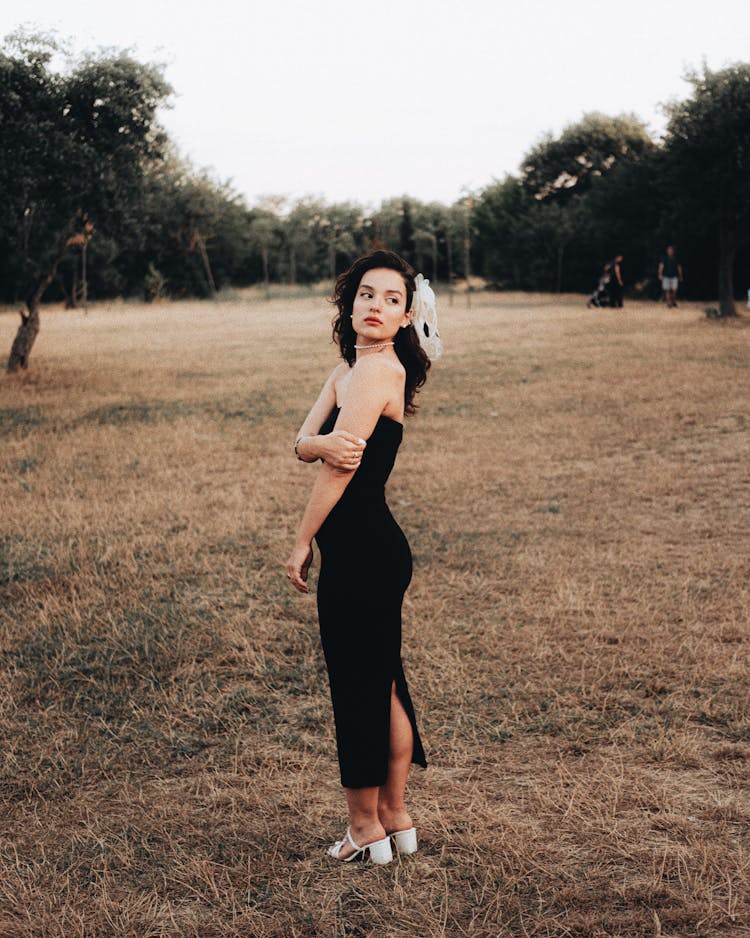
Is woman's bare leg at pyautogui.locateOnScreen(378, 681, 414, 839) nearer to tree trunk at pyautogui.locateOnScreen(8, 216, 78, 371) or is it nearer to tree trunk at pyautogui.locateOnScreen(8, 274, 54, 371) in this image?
tree trunk at pyautogui.locateOnScreen(8, 216, 78, 371)

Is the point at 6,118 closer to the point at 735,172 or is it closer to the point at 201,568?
the point at 201,568

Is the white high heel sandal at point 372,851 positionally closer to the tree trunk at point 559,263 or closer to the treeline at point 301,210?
the treeline at point 301,210

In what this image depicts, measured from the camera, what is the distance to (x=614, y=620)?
5.64 m

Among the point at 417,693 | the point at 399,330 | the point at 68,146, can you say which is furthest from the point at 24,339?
the point at 399,330

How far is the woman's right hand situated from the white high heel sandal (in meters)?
1.37

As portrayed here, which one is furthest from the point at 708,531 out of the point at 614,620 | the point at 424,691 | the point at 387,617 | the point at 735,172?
the point at 735,172

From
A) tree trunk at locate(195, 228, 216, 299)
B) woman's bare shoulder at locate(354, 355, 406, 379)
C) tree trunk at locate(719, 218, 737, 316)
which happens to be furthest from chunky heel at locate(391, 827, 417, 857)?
tree trunk at locate(195, 228, 216, 299)

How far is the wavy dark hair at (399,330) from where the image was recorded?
317cm

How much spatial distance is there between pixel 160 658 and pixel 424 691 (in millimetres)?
1557

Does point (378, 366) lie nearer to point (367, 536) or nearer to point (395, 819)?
point (367, 536)

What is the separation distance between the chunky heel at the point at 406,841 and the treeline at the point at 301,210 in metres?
14.5

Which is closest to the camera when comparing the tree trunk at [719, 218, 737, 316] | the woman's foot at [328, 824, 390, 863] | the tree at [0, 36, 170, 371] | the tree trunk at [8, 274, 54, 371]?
the woman's foot at [328, 824, 390, 863]

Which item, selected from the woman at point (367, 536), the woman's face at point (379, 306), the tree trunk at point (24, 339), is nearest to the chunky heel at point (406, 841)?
the woman at point (367, 536)

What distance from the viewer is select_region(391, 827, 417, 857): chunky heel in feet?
11.0
